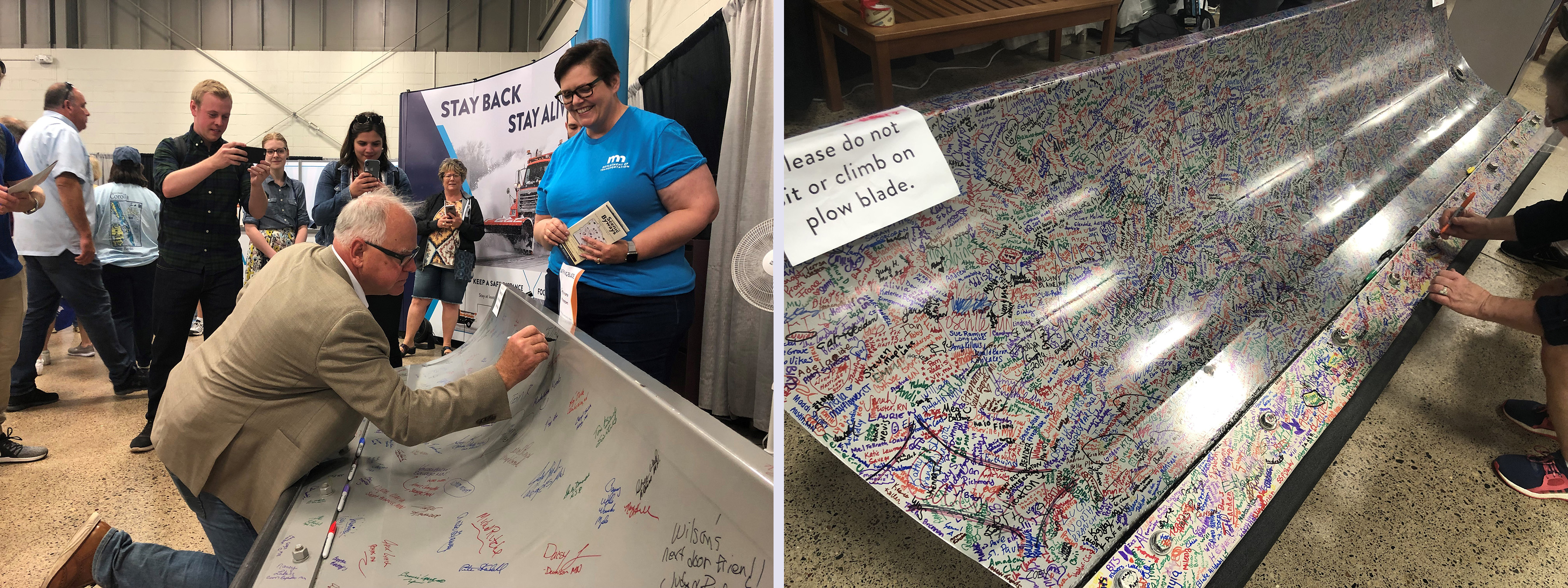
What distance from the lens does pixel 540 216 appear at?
59.4 inches

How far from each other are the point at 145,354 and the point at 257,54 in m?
3.25

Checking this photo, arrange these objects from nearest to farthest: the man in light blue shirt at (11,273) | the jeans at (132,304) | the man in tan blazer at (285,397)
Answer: the man in tan blazer at (285,397)
the man in light blue shirt at (11,273)
the jeans at (132,304)

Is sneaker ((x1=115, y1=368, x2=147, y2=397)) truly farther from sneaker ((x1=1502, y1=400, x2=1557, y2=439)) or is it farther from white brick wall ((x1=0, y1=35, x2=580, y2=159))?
sneaker ((x1=1502, y1=400, x2=1557, y2=439))

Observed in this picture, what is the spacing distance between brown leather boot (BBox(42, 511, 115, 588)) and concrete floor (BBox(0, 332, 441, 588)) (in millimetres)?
305

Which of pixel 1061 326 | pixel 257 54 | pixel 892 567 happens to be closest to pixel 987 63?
pixel 1061 326

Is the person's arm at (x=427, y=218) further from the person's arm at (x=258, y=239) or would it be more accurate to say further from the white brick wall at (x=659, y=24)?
the white brick wall at (x=659, y=24)

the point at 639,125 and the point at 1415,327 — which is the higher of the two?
the point at 639,125

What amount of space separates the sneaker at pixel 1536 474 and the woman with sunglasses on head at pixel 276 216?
3189 millimetres

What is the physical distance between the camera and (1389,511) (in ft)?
3.14

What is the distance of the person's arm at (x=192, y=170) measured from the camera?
7.32 feet

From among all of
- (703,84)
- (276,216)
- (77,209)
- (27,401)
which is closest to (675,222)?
(703,84)

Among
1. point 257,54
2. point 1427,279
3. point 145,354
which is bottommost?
point 145,354

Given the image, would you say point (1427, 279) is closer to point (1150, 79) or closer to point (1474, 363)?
point (1474, 363)
